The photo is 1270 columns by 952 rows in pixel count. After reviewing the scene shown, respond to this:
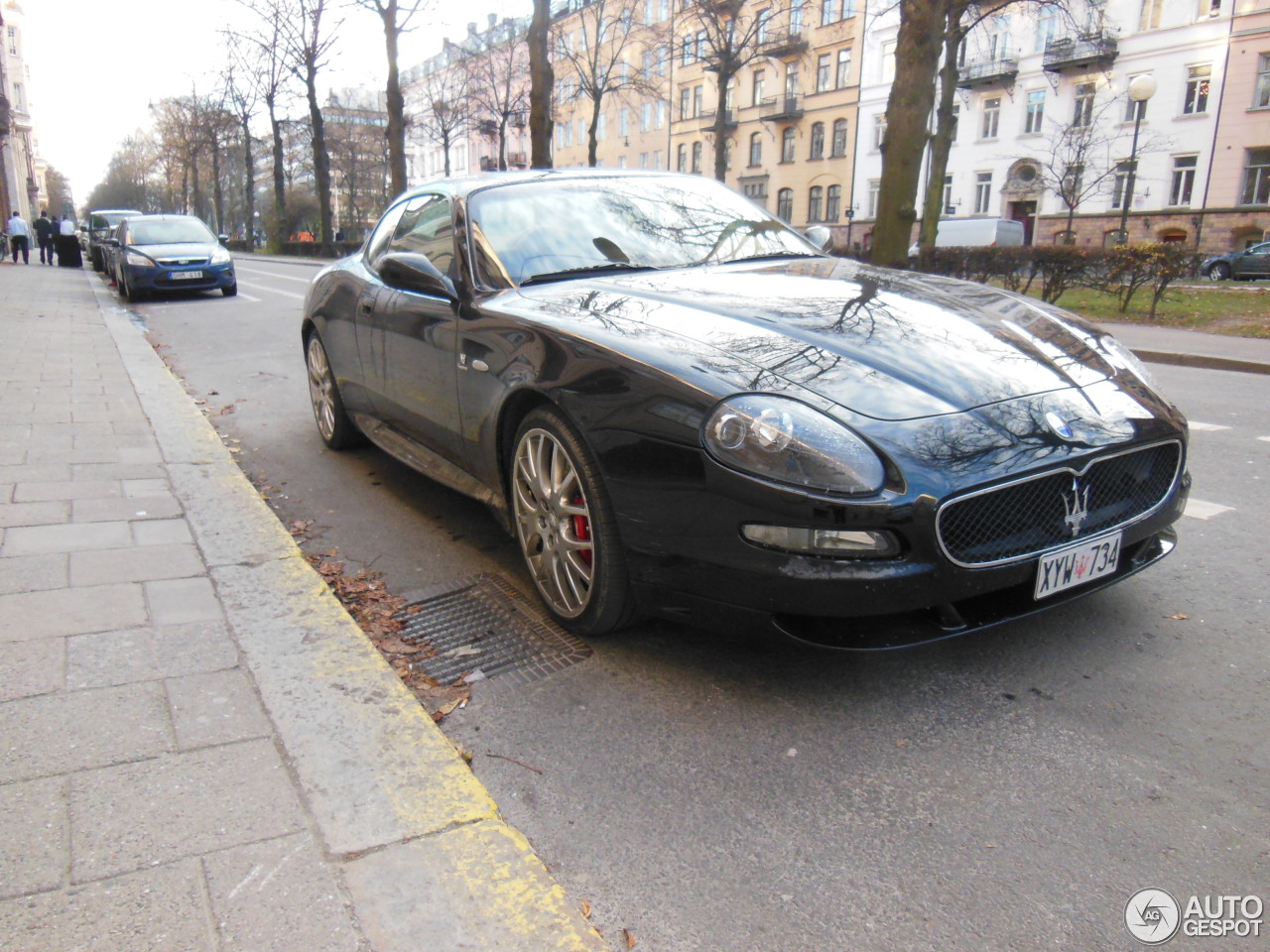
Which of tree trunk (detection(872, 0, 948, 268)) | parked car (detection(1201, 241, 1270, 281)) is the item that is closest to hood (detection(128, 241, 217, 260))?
tree trunk (detection(872, 0, 948, 268))

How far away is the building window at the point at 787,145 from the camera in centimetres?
5322

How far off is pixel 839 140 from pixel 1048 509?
51.5 meters

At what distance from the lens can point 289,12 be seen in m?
38.1

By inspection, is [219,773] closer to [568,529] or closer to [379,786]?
[379,786]

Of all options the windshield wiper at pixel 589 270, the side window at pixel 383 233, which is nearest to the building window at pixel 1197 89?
the side window at pixel 383 233

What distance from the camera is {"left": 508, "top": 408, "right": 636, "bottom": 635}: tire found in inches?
111

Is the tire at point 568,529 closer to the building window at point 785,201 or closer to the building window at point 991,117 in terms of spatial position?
the building window at point 991,117

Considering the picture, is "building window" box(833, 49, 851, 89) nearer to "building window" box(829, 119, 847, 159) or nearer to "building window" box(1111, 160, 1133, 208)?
"building window" box(829, 119, 847, 159)

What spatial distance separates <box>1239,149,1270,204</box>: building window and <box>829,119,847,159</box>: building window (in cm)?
1952

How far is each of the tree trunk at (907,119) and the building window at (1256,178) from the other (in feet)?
91.0

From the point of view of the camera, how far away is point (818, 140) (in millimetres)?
51344

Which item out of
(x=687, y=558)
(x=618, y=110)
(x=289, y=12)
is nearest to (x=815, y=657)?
(x=687, y=558)

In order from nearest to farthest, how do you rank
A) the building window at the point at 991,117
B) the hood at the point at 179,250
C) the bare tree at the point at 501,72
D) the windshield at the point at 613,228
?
the windshield at the point at 613,228 → the hood at the point at 179,250 → the building window at the point at 991,117 → the bare tree at the point at 501,72

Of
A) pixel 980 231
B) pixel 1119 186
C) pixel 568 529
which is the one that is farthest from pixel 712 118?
pixel 568 529
